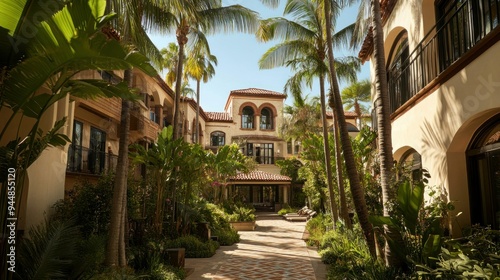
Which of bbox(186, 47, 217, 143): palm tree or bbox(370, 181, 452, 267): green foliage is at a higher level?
bbox(186, 47, 217, 143): palm tree

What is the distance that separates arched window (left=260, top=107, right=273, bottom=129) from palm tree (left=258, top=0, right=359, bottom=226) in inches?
999

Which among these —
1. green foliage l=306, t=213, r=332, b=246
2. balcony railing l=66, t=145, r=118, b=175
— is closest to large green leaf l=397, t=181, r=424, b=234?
green foliage l=306, t=213, r=332, b=246

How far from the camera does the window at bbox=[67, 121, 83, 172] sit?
14.3 meters

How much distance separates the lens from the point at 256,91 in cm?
4112

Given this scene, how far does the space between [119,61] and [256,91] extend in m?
36.6

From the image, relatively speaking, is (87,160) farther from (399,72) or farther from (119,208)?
(399,72)

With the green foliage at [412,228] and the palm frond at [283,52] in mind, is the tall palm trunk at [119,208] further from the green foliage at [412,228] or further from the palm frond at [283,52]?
the palm frond at [283,52]

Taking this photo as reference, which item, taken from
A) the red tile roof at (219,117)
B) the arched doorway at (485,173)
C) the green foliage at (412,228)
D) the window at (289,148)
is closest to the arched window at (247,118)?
the red tile roof at (219,117)

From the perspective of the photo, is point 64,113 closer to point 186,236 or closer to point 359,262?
point 186,236

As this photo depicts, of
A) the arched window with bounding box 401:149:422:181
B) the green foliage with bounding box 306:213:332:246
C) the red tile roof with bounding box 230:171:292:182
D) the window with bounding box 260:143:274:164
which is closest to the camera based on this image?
the arched window with bounding box 401:149:422:181

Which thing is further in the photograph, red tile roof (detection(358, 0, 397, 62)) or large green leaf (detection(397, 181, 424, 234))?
red tile roof (detection(358, 0, 397, 62))

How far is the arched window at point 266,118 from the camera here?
40.8 meters

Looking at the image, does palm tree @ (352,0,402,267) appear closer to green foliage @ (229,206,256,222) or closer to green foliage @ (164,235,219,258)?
green foliage @ (164,235,219,258)

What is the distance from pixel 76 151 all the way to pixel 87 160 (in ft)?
3.26
